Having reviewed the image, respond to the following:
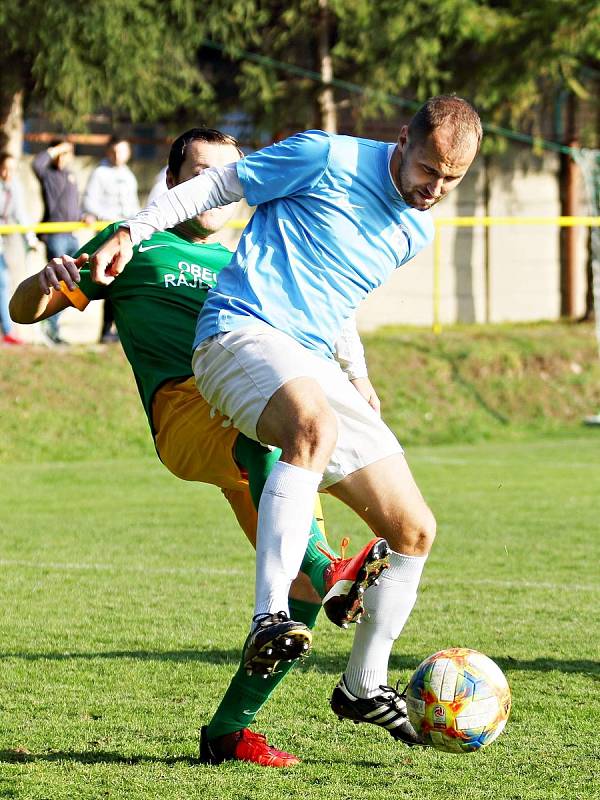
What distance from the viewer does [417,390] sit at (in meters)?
16.4

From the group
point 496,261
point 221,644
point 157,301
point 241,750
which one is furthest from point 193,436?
point 496,261

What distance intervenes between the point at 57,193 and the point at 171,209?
10774mm

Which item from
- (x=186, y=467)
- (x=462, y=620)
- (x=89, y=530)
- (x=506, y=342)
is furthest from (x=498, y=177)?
(x=186, y=467)

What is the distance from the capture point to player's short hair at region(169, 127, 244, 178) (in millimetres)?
5367

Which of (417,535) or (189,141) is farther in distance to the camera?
(189,141)

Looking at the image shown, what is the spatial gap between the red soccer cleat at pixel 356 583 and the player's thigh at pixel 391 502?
19cm

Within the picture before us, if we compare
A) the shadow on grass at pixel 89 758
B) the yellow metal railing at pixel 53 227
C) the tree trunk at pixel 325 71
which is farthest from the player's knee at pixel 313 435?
the tree trunk at pixel 325 71

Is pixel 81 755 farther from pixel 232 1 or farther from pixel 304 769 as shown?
pixel 232 1

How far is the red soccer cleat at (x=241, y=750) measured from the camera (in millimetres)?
4543

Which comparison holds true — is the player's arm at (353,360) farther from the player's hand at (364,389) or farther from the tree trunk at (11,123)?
the tree trunk at (11,123)

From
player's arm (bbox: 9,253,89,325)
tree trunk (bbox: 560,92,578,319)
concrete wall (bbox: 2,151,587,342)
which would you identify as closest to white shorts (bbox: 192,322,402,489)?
player's arm (bbox: 9,253,89,325)

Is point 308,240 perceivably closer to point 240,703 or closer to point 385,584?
point 385,584

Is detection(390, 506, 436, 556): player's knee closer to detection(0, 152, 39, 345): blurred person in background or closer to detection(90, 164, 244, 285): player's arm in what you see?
detection(90, 164, 244, 285): player's arm

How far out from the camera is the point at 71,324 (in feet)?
57.3
